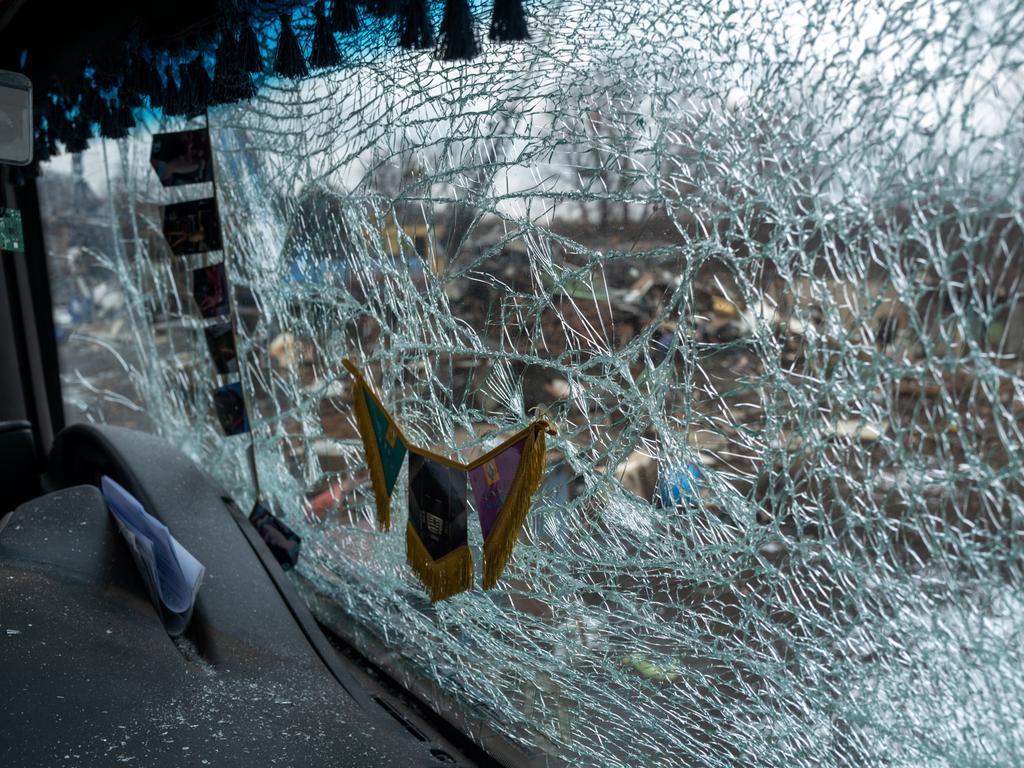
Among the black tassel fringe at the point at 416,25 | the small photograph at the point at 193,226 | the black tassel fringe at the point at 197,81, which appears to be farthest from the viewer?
the small photograph at the point at 193,226

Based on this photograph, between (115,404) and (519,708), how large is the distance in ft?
6.51

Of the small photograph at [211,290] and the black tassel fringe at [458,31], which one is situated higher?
the black tassel fringe at [458,31]

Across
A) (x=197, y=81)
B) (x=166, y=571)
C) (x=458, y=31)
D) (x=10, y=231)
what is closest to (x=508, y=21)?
(x=458, y=31)

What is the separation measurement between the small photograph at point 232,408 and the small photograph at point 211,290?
0.65 ft

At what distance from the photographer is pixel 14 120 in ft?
6.47

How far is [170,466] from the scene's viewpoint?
1915 millimetres

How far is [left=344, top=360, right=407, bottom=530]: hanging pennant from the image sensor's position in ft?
4.88

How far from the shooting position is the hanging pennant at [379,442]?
58.5 inches

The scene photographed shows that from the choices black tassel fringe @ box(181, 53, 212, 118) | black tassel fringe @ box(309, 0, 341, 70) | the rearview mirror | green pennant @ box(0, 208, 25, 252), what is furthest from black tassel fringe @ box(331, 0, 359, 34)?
green pennant @ box(0, 208, 25, 252)

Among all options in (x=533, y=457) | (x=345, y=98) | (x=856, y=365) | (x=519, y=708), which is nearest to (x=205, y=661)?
(x=519, y=708)

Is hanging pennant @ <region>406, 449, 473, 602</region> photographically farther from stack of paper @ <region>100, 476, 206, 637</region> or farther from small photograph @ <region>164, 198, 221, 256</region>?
small photograph @ <region>164, 198, 221, 256</region>

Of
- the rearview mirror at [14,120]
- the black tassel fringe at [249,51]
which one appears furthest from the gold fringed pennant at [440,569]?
the rearview mirror at [14,120]

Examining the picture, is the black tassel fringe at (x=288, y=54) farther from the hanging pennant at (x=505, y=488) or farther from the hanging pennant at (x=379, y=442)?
the hanging pennant at (x=505, y=488)

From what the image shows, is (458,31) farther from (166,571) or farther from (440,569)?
(166,571)
